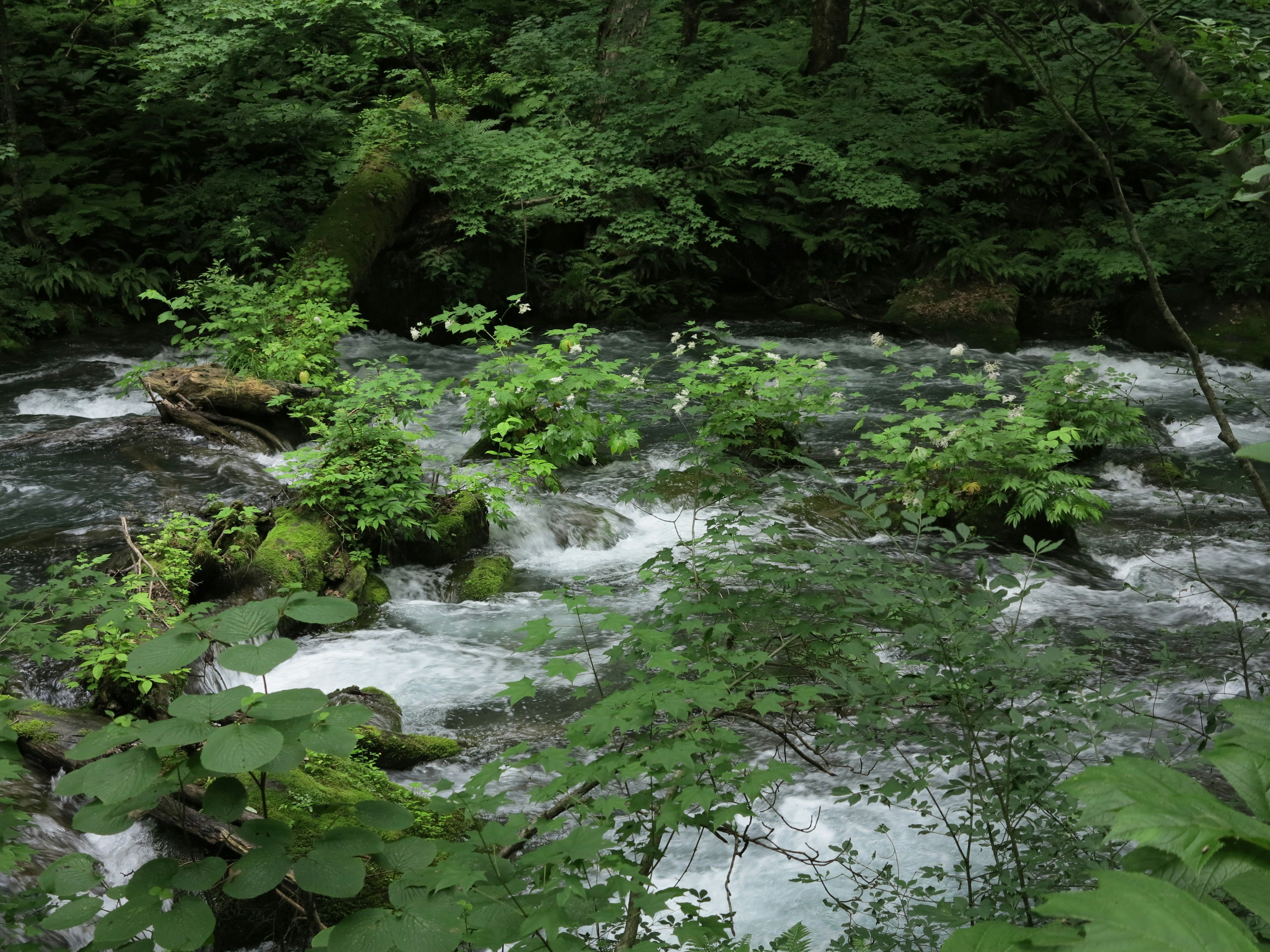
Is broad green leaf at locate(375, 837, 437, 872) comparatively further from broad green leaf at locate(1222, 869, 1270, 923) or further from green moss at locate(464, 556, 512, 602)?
green moss at locate(464, 556, 512, 602)

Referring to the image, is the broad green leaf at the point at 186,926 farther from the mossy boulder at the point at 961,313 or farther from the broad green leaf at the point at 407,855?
the mossy boulder at the point at 961,313

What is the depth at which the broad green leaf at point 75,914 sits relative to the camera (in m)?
1.66

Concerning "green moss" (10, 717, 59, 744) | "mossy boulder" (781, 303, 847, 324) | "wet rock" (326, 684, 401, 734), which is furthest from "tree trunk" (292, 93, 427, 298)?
"green moss" (10, 717, 59, 744)

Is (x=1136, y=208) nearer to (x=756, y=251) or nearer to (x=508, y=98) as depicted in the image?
(x=756, y=251)

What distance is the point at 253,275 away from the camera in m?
10.6

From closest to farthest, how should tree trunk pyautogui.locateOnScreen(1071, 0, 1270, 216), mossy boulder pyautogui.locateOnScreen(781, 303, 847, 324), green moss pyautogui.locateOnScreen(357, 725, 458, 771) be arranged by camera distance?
1. tree trunk pyautogui.locateOnScreen(1071, 0, 1270, 216)
2. green moss pyautogui.locateOnScreen(357, 725, 458, 771)
3. mossy boulder pyautogui.locateOnScreen(781, 303, 847, 324)

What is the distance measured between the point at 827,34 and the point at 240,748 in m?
16.7

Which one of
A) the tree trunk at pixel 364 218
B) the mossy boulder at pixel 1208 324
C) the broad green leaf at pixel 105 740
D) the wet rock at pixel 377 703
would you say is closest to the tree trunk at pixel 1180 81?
the broad green leaf at pixel 105 740

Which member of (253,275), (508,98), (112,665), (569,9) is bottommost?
(112,665)

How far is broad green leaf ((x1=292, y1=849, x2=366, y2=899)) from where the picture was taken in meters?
1.59

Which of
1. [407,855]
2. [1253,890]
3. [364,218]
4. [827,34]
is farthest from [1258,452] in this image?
[827,34]

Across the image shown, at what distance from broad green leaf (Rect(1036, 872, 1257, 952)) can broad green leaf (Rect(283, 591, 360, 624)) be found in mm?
1362

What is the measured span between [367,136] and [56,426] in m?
7.43

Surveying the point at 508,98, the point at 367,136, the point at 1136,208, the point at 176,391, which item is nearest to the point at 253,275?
the point at 176,391
